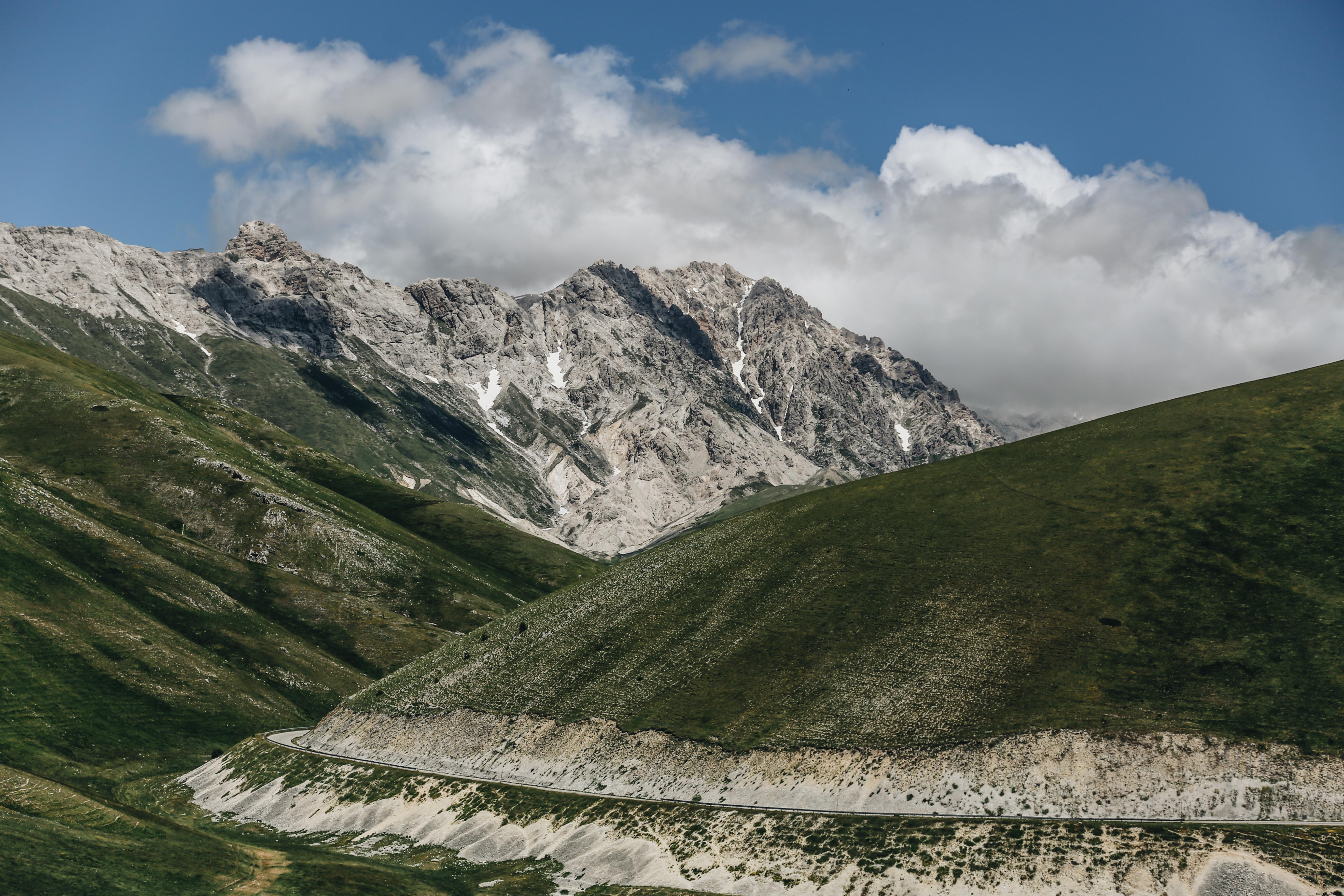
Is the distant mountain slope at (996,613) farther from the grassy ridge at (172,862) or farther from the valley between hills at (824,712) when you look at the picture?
the grassy ridge at (172,862)

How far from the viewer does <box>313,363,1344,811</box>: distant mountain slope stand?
221ft

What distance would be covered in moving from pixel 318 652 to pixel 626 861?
11526cm

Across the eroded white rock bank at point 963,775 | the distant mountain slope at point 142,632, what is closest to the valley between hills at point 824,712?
the eroded white rock bank at point 963,775

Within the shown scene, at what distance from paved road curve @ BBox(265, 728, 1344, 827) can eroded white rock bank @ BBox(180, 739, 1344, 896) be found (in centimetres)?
54

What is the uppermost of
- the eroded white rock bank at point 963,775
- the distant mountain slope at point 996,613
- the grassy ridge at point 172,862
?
the distant mountain slope at point 996,613

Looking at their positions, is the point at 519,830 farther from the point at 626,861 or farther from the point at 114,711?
the point at 114,711

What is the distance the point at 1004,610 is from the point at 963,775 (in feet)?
79.1

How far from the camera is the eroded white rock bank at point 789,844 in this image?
48.3 meters

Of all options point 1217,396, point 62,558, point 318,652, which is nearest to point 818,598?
point 1217,396

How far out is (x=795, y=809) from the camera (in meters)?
64.9

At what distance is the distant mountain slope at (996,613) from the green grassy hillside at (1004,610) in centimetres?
28

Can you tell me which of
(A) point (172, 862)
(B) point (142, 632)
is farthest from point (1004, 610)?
(B) point (142, 632)

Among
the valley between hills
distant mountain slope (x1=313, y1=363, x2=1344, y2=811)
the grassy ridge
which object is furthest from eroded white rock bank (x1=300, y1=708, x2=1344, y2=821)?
the grassy ridge

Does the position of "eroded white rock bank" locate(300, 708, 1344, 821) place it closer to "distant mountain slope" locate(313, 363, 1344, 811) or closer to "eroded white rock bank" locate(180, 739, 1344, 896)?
"distant mountain slope" locate(313, 363, 1344, 811)
